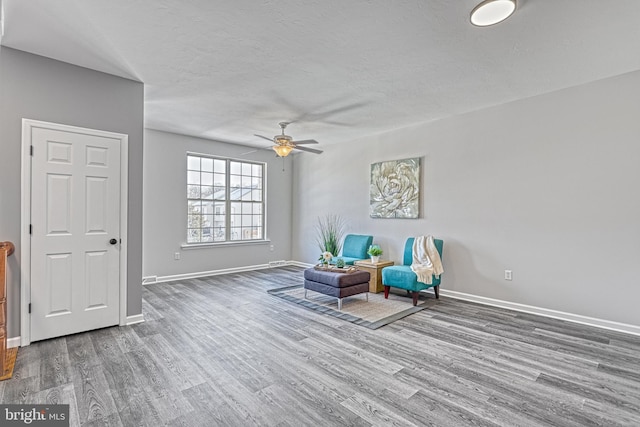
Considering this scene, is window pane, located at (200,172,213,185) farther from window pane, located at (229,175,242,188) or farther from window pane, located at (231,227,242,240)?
window pane, located at (231,227,242,240)

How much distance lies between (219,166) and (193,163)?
55 centimetres

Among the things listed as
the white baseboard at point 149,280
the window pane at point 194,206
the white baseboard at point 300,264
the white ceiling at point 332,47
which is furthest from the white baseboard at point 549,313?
the white baseboard at point 149,280

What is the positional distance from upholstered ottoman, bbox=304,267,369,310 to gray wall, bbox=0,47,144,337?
7.15 feet

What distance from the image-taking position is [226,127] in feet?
17.8

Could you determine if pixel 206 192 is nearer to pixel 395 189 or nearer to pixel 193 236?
pixel 193 236

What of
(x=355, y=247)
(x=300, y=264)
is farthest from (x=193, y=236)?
(x=355, y=247)

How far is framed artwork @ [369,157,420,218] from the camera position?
5.18 metres

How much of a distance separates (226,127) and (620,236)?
563cm

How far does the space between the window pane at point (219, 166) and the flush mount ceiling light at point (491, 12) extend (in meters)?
5.31

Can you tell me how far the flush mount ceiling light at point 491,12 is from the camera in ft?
7.16

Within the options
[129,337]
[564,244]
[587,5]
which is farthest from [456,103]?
[129,337]

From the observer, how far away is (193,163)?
243 inches

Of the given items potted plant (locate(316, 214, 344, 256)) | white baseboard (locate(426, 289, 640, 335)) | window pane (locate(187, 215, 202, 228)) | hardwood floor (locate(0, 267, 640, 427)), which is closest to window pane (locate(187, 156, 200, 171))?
window pane (locate(187, 215, 202, 228))

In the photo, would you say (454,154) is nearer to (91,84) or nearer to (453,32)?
(453,32)
